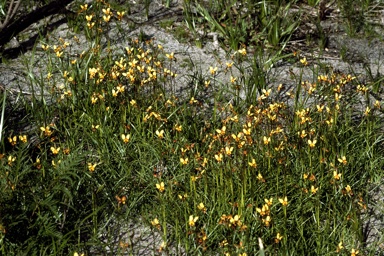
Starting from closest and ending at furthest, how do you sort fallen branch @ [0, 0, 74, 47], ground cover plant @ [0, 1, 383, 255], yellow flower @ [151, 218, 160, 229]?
yellow flower @ [151, 218, 160, 229], ground cover plant @ [0, 1, 383, 255], fallen branch @ [0, 0, 74, 47]

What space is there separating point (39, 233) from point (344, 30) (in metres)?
3.13

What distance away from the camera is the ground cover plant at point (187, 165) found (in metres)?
3.67

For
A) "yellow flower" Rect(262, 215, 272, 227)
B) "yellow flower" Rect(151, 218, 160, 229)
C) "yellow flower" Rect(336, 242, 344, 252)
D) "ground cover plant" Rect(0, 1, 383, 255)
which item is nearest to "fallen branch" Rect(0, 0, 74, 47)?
"ground cover plant" Rect(0, 1, 383, 255)

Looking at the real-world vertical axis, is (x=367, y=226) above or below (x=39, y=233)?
below

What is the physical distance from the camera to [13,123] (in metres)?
4.61

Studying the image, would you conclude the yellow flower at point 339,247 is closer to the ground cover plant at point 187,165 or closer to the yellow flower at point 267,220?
the ground cover plant at point 187,165

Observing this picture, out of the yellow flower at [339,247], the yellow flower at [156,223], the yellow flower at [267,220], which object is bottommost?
the yellow flower at [339,247]

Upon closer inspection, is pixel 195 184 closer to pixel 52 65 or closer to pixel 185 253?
pixel 185 253

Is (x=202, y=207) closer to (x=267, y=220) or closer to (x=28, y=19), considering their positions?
(x=267, y=220)

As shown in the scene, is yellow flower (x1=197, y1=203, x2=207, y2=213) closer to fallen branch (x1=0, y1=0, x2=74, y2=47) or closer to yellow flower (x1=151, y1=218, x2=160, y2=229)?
yellow flower (x1=151, y1=218, x2=160, y2=229)

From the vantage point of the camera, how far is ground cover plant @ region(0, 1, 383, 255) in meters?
3.67

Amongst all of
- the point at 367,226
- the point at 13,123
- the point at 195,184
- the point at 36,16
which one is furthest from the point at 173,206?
the point at 36,16

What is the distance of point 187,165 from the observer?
4.15 metres

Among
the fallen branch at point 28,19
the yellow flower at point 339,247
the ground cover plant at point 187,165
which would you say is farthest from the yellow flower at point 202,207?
the fallen branch at point 28,19
